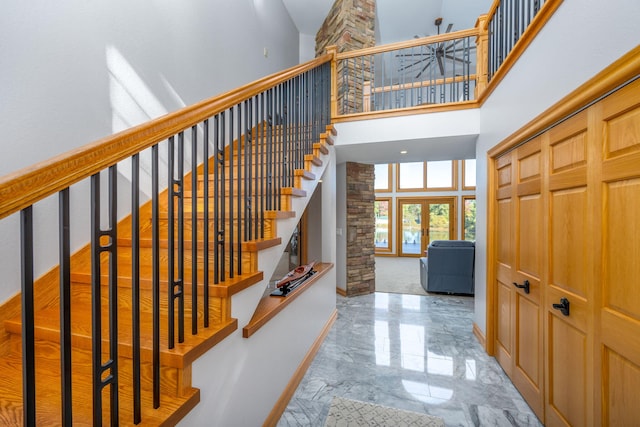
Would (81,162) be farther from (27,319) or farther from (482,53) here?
(482,53)

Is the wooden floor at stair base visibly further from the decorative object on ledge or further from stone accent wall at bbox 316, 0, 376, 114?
stone accent wall at bbox 316, 0, 376, 114

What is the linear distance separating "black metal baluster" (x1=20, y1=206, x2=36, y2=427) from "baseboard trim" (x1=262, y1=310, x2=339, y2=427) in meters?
1.37

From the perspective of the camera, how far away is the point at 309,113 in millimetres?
2707

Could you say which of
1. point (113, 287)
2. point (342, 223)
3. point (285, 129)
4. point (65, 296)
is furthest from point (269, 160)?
point (342, 223)

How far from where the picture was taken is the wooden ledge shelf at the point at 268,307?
5.11 feet

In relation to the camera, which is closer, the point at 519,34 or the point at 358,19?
the point at 519,34

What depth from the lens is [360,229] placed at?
4730mm

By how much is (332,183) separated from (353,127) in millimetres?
681

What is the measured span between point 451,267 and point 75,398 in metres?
4.61

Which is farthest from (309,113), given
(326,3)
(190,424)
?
(326,3)

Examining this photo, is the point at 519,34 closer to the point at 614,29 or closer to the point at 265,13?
the point at 614,29

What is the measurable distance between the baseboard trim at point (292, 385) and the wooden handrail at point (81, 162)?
165 cm

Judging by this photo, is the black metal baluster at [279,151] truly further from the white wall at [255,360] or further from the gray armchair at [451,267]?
the gray armchair at [451,267]

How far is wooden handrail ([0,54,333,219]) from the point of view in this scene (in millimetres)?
607
